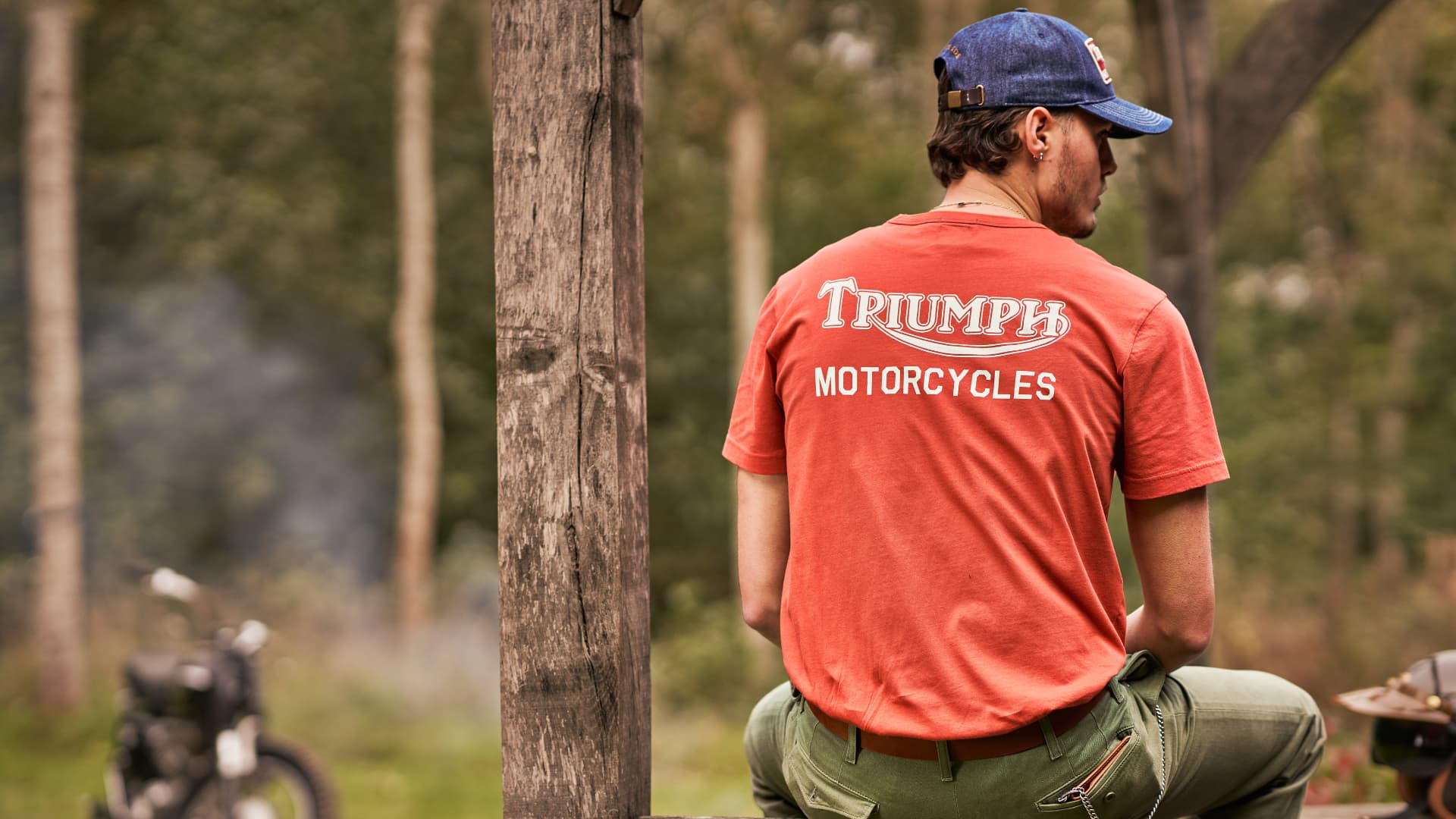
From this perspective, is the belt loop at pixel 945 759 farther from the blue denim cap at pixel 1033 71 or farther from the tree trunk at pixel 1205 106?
the tree trunk at pixel 1205 106

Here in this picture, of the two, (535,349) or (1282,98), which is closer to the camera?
(535,349)

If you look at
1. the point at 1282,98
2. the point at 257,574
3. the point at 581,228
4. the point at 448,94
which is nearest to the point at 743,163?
the point at 448,94

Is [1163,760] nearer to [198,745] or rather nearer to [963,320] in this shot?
[963,320]

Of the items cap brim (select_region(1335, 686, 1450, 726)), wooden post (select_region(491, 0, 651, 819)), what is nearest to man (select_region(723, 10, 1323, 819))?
wooden post (select_region(491, 0, 651, 819))

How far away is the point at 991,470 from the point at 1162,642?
1.27 feet

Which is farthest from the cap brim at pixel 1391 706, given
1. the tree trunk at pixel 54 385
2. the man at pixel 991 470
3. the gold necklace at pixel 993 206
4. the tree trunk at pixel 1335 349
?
the tree trunk at pixel 1335 349

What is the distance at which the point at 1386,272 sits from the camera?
16.3 metres

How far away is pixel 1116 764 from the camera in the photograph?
163cm

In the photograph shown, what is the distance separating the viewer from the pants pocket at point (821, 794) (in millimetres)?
1652

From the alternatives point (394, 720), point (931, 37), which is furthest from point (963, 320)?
point (931, 37)

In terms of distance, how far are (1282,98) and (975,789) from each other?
3.07 meters

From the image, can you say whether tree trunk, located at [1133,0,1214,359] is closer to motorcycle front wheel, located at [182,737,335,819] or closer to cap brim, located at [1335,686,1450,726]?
cap brim, located at [1335,686,1450,726]

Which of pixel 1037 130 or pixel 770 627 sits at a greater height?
pixel 1037 130

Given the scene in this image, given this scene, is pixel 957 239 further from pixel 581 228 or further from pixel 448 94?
pixel 448 94
